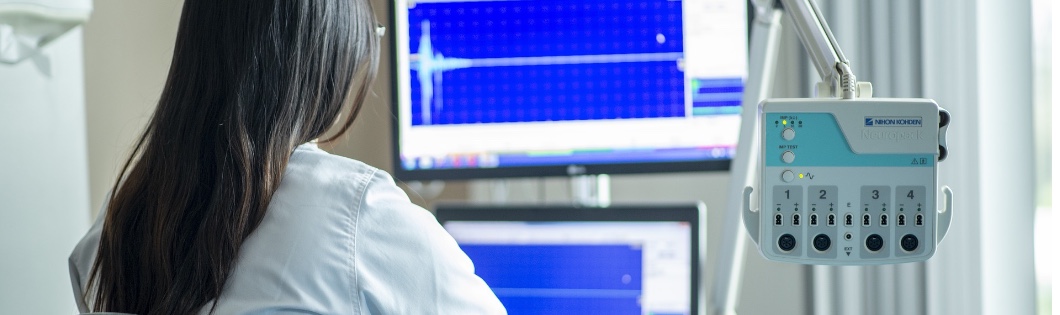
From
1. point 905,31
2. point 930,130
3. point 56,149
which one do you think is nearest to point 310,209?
point 930,130

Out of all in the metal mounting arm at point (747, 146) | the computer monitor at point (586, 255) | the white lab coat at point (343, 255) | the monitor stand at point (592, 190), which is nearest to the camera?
the white lab coat at point (343, 255)

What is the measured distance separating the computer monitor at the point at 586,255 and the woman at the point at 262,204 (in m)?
0.36

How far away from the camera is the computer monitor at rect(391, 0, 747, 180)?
122 centimetres

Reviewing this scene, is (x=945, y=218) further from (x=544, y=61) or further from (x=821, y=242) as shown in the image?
(x=544, y=61)

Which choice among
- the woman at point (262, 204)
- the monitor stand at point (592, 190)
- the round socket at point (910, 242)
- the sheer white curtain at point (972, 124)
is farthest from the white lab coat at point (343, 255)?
the sheer white curtain at point (972, 124)

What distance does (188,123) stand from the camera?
82cm

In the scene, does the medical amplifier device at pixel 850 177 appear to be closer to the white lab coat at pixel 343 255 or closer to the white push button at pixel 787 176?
the white push button at pixel 787 176

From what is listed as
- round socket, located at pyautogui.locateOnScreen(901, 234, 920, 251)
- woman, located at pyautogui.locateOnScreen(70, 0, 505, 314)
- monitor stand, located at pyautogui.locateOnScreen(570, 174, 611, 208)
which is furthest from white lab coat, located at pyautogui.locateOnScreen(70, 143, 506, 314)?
monitor stand, located at pyautogui.locateOnScreen(570, 174, 611, 208)

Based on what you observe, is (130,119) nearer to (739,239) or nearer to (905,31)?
(739,239)

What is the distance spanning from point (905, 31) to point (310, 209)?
81 cm

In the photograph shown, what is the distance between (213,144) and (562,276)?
1.72 feet

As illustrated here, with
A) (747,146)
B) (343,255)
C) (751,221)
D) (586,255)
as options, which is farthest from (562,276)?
(751,221)

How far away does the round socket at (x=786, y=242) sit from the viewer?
1.98 ft

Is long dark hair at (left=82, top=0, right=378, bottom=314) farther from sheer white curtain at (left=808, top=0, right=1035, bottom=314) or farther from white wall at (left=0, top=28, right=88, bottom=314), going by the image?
sheer white curtain at (left=808, top=0, right=1035, bottom=314)
